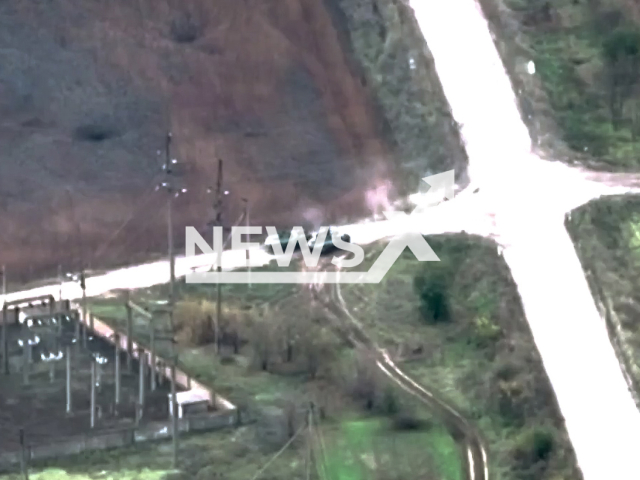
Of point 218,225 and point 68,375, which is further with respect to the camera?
point 218,225

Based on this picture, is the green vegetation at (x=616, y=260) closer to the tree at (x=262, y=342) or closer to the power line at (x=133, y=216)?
the tree at (x=262, y=342)

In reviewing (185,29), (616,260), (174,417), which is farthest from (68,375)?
(185,29)

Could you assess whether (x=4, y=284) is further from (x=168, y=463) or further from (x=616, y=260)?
(x=616, y=260)

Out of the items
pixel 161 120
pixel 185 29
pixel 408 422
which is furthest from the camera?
pixel 185 29

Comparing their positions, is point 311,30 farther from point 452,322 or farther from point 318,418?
point 318,418

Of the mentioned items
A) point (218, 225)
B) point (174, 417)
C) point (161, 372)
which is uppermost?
point (218, 225)

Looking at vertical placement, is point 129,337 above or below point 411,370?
above

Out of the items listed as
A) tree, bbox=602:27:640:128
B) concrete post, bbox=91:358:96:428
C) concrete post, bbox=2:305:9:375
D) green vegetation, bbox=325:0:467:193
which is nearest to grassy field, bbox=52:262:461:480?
concrete post, bbox=91:358:96:428

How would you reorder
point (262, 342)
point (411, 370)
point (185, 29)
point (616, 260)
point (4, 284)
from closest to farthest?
point (411, 370), point (262, 342), point (616, 260), point (4, 284), point (185, 29)
